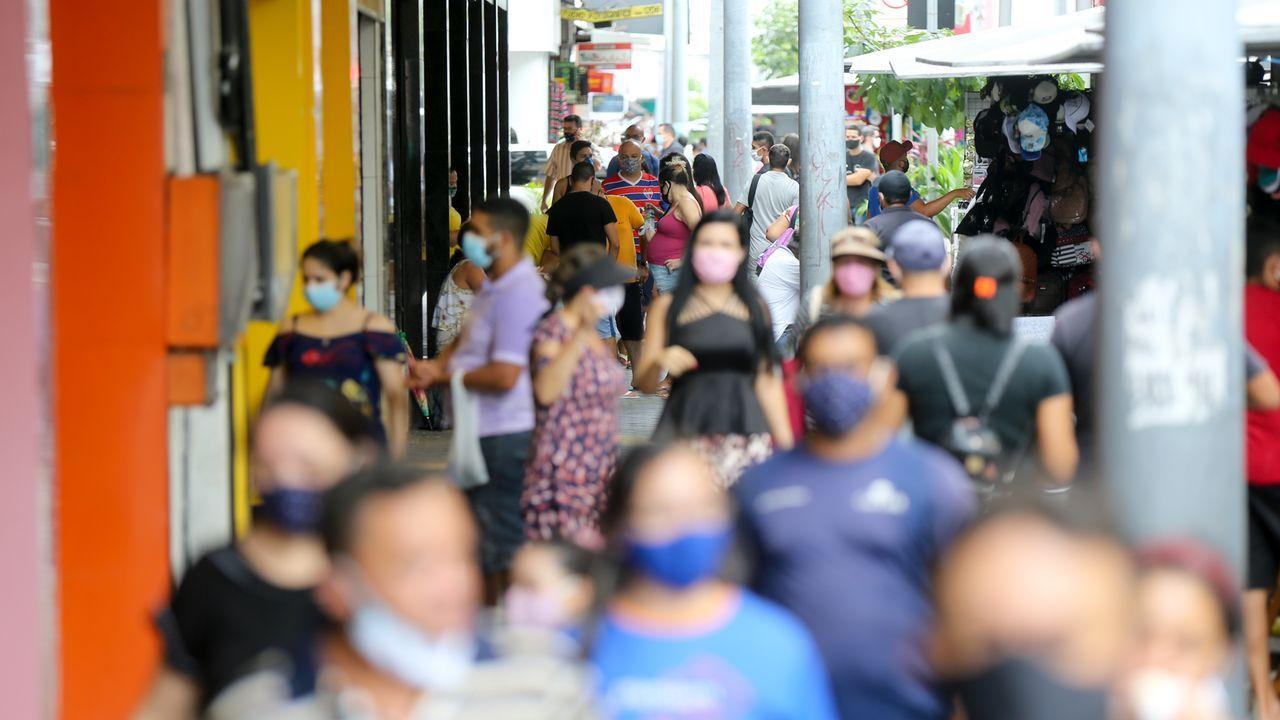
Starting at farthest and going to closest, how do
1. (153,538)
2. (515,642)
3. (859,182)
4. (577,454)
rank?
1. (859,182)
2. (577,454)
3. (153,538)
4. (515,642)

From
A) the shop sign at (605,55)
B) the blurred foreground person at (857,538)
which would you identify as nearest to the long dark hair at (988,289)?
the blurred foreground person at (857,538)

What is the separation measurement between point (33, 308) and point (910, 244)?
2920 millimetres

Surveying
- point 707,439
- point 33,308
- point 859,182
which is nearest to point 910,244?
point 707,439

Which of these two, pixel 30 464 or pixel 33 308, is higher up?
pixel 33 308

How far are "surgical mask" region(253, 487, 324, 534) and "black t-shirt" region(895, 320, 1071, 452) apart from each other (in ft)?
8.03

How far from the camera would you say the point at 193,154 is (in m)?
6.67

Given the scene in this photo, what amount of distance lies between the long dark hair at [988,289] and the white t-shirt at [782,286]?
600 cm

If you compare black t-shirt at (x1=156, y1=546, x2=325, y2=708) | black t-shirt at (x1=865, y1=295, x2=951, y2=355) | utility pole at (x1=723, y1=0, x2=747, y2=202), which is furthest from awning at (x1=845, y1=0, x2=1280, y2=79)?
utility pole at (x1=723, y1=0, x2=747, y2=202)

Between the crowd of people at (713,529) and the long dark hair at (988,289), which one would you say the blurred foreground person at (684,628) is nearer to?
the crowd of people at (713,529)

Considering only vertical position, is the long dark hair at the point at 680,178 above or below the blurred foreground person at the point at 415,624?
above

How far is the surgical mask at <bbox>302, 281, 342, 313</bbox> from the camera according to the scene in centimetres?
706

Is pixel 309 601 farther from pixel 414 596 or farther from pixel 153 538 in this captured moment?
pixel 153 538

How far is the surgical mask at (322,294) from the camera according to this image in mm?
7062

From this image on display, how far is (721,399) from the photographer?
6668 mm
